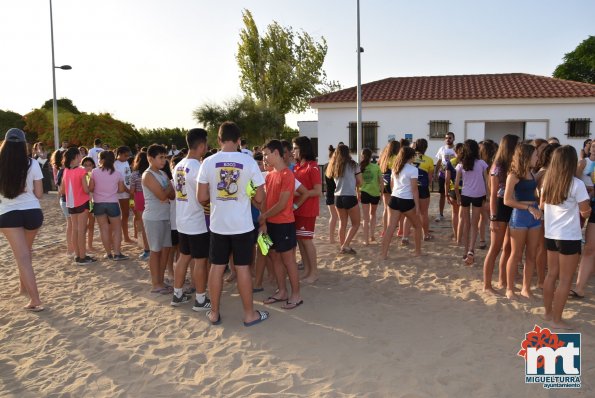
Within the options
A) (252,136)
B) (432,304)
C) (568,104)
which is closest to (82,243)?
(432,304)

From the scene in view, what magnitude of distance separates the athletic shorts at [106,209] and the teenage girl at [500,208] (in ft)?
18.0

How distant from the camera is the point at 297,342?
4.35 metres

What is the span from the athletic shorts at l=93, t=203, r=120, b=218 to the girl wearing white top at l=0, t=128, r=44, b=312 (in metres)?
1.91

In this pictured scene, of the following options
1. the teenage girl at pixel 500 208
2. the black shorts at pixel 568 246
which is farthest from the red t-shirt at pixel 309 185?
the black shorts at pixel 568 246

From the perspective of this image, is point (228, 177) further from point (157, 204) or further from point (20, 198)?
point (20, 198)

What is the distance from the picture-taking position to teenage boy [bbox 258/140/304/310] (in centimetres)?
494

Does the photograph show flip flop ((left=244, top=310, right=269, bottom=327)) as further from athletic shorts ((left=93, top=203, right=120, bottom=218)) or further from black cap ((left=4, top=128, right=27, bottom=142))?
athletic shorts ((left=93, top=203, right=120, bottom=218))

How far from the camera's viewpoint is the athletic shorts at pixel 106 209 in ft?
23.8

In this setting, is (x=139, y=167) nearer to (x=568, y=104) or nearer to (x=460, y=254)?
(x=460, y=254)

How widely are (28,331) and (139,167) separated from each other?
284 cm

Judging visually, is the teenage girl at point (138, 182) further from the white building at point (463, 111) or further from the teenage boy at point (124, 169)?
the white building at point (463, 111)

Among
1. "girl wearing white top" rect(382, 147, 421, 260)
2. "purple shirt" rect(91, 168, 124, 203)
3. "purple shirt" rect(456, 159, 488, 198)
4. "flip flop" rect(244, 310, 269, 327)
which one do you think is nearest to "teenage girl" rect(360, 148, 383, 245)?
"girl wearing white top" rect(382, 147, 421, 260)

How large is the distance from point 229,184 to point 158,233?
166 cm

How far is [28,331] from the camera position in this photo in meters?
4.84
